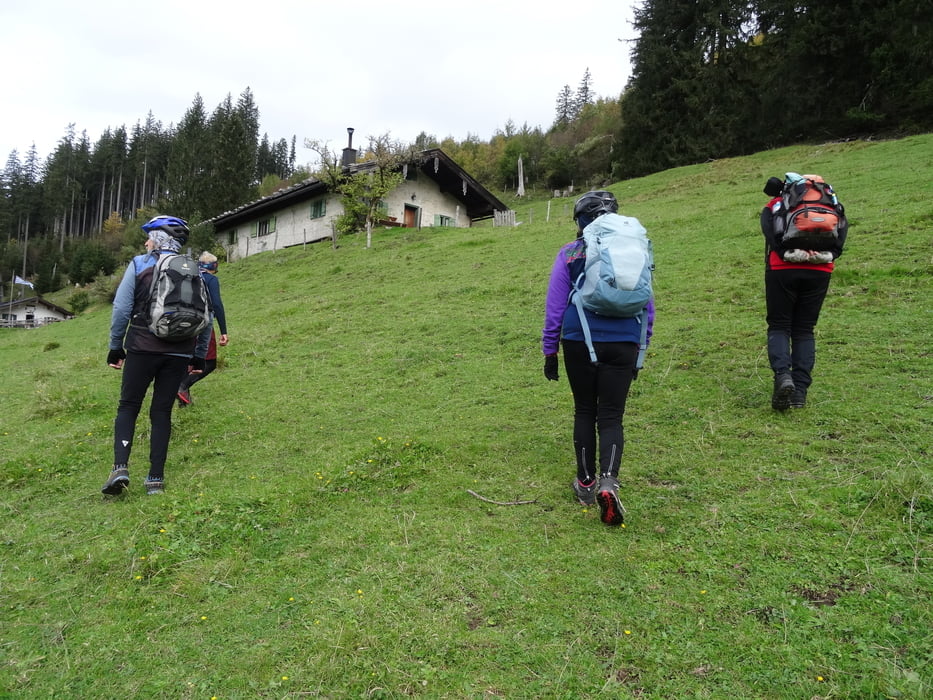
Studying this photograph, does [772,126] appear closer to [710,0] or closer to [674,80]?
[674,80]

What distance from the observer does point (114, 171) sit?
89062mm

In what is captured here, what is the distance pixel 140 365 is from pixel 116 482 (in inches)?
34.6

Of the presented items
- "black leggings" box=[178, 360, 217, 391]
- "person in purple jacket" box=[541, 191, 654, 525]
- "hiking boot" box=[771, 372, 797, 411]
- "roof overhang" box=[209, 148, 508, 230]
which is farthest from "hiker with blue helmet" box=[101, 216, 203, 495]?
"roof overhang" box=[209, 148, 508, 230]

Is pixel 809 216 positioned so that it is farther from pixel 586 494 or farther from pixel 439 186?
pixel 439 186

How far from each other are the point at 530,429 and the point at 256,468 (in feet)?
8.08

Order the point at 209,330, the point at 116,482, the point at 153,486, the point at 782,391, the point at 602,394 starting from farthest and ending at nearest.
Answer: the point at 209,330, the point at 782,391, the point at 153,486, the point at 116,482, the point at 602,394

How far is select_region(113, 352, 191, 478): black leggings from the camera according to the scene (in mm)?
4273

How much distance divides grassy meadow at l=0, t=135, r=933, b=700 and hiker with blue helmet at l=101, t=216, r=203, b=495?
259 mm

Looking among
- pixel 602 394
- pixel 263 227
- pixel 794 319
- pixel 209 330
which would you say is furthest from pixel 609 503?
pixel 263 227

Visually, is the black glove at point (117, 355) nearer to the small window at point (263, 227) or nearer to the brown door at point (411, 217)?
the brown door at point (411, 217)

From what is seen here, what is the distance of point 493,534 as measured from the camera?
11.4 ft

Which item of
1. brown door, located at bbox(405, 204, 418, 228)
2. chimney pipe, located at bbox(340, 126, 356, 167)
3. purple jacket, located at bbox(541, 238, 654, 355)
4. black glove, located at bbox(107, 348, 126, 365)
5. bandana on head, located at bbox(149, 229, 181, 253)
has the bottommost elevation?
black glove, located at bbox(107, 348, 126, 365)

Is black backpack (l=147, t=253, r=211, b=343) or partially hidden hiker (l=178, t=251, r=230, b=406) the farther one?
partially hidden hiker (l=178, t=251, r=230, b=406)

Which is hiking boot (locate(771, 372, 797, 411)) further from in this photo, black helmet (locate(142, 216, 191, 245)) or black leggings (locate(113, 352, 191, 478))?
black helmet (locate(142, 216, 191, 245))
